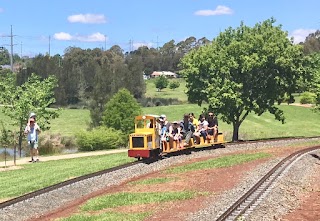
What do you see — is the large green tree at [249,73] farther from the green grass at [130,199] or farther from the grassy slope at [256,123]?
the green grass at [130,199]

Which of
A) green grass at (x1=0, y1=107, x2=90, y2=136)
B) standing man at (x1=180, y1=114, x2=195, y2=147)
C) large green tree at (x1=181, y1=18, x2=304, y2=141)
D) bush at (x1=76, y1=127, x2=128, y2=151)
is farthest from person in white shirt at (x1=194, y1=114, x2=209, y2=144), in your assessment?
green grass at (x1=0, y1=107, x2=90, y2=136)

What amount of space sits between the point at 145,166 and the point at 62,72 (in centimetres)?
8178

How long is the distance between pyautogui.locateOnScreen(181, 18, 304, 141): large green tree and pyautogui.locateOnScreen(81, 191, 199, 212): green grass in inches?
965

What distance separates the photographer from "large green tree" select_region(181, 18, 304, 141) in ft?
132

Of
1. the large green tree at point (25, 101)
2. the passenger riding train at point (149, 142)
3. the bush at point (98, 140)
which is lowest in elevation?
the bush at point (98, 140)

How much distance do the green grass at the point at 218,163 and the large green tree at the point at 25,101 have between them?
56.6 feet

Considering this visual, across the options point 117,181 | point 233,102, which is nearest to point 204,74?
point 233,102

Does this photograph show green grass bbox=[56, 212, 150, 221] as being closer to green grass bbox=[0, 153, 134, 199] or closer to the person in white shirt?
green grass bbox=[0, 153, 134, 199]

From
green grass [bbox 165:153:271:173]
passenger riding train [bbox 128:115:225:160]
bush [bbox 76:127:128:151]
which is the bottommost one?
bush [bbox 76:127:128:151]

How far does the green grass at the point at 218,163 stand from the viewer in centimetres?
2091

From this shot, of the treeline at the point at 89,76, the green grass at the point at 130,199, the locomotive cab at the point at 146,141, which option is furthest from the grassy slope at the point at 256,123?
the green grass at the point at 130,199

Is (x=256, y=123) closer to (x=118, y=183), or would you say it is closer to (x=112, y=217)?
(x=118, y=183)

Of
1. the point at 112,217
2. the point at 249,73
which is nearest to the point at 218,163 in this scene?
the point at 112,217

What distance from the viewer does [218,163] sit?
22.0 meters
